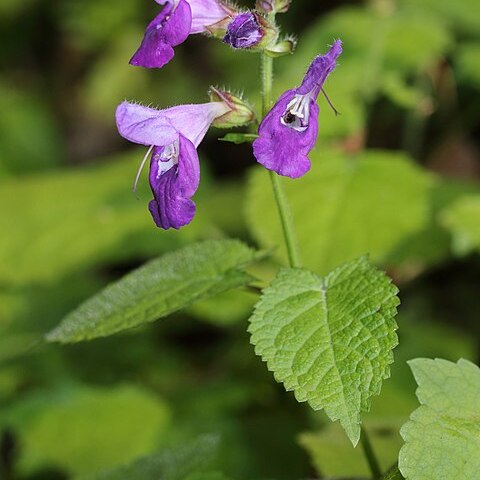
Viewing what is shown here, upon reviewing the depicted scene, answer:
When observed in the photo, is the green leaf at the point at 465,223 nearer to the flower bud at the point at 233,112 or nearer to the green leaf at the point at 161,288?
the green leaf at the point at 161,288

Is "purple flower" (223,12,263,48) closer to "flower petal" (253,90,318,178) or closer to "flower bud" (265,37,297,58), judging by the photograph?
"flower bud" (265,37,297,58)

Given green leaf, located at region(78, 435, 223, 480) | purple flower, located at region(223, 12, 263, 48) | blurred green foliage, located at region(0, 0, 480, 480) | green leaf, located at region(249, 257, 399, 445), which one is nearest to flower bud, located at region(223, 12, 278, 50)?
purple flower, located at region(223, 12, 263, 48)

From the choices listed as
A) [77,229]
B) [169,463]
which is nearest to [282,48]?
[169,463]

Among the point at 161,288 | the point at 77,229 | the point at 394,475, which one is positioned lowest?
the point at 77,229

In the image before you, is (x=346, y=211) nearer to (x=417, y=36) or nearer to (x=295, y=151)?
(x=417, y=36)

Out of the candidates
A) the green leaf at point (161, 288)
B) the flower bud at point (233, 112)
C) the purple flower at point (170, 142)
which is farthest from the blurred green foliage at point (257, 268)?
the flower bud at point (233, 112)

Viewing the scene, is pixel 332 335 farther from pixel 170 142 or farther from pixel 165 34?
pixel 165 34

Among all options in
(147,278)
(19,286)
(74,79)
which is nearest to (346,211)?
(147,278)
